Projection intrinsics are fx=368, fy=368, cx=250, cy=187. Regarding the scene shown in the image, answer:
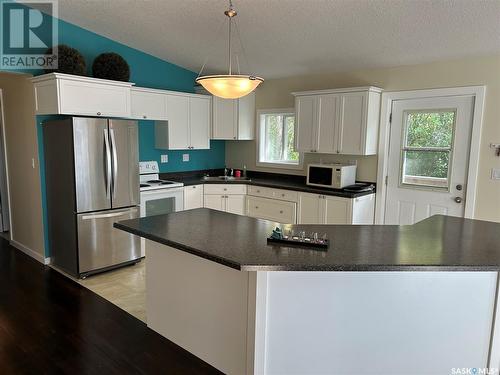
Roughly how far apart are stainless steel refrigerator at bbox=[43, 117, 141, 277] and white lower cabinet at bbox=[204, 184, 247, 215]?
1249 mm

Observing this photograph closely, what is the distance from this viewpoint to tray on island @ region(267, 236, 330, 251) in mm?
1984

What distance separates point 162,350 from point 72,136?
2225 mm

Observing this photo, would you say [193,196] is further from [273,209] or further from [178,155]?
[273,209]

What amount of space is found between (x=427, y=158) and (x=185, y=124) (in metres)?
3.12

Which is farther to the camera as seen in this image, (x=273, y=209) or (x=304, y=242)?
(x=273, y=209)

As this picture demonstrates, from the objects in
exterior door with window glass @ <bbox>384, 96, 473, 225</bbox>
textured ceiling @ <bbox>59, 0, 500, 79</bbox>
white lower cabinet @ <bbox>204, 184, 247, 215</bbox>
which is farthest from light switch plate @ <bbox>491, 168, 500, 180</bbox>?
white lower cabinet @ <bbox>204, 184, 247, 215</bbox>

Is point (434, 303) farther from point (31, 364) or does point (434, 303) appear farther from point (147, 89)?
point (147, 89)

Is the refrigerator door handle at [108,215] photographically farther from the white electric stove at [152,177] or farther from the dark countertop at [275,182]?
the dark countertop at [275,182]

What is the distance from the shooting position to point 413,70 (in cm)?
410

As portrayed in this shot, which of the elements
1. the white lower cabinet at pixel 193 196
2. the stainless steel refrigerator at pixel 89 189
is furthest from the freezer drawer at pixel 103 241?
the white lower cabinet at pixel 193 196

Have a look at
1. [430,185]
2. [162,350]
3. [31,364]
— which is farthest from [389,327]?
[430,185]

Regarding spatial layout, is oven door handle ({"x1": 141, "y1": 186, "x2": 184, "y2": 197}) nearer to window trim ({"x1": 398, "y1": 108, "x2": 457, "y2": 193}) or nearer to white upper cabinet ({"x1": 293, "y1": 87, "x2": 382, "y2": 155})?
white upper cabinet ({"x1": 293, "y1": 87, "x2": 382, "y2": 155})

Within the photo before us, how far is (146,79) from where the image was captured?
4977 millimetres

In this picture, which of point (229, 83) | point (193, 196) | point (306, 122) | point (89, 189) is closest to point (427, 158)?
point (306, 122)
